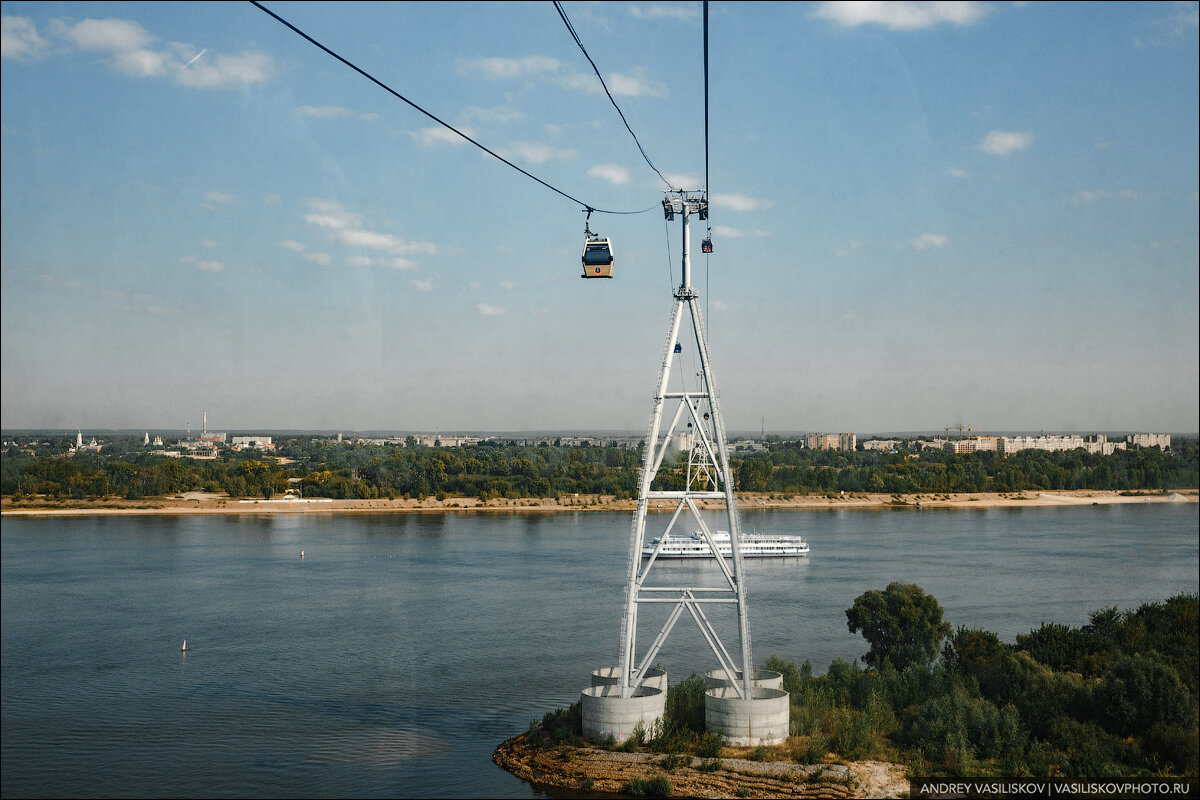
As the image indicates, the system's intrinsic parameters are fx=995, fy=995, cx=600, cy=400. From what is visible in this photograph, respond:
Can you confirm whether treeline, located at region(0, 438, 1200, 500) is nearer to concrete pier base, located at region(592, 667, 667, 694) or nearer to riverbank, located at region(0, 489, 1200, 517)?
riverbank, located at region(0, 489, 1200, 517)

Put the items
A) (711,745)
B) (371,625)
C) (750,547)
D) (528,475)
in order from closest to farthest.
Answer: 1. (711,745)
2. (371,625)
3. (750,547)
4. (528,475)

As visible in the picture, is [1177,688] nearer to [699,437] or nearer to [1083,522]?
[699,437]

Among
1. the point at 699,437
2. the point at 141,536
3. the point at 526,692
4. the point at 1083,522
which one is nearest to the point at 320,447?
the point at 141,536

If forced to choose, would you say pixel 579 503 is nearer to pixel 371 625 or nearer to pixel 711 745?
pixel 371 625

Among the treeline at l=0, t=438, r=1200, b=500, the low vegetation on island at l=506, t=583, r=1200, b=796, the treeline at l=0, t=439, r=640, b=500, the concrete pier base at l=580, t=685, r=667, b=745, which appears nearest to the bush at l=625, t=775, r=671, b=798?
the low vegetation on island at l=506, t=583, r=1200, b=796

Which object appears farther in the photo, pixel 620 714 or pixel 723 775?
pixel 620 714

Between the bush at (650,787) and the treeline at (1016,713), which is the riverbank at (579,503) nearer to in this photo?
the treeline at (1016,713)

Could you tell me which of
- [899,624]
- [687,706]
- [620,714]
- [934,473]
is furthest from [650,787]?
[934,473]
